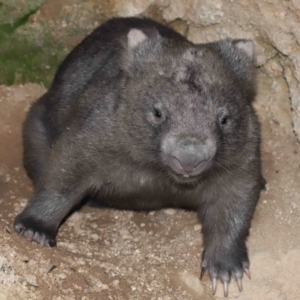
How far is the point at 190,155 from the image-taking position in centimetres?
564

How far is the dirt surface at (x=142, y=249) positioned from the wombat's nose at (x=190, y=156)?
1228mm

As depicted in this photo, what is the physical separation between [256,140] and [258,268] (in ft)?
3.58

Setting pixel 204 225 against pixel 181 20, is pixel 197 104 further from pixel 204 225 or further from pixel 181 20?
pixel 181 20

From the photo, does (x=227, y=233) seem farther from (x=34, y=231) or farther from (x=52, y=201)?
(x=34, y=231)

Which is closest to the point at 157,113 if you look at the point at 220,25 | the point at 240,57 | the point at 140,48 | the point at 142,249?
the point at 140,48

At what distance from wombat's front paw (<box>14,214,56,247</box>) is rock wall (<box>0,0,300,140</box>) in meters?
2.36

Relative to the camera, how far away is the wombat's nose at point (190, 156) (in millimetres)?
5652

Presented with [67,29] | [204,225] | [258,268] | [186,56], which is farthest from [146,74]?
[67,29]

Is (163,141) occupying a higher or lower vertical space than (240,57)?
lower

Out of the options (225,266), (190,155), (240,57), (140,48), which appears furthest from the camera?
(225,266)

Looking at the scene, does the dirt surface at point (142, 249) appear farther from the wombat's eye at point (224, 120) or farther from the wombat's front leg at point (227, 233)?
the wombat's eye at point (224, 120)

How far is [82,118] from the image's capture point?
669 centimetres

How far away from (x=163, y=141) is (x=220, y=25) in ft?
7.99

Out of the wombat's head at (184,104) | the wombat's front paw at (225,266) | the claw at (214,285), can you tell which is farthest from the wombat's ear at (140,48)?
A: the claw at (214,285)
